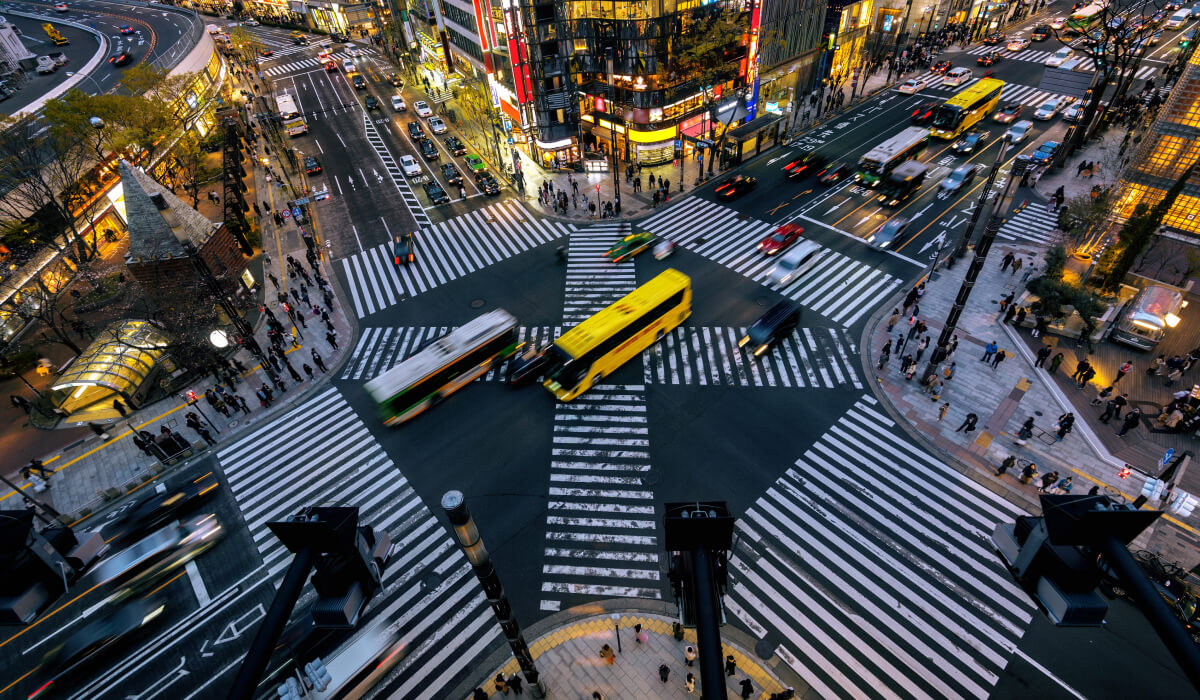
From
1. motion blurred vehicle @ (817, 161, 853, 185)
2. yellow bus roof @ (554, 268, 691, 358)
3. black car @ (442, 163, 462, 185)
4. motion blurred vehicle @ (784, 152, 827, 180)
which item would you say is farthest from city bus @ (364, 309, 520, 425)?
motion blurred vehicle @ (817, 161, 853, 185)

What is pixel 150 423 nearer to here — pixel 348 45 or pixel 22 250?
pixel 22 250

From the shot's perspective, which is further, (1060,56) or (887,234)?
(1060,56)

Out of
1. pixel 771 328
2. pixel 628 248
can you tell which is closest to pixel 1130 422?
pixel 771 328

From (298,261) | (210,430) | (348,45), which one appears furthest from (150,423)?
(348,45)

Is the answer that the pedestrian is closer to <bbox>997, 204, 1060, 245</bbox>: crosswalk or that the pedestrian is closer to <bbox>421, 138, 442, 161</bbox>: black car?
<bbox>997, 204, 1060, 245</bbox>: crosswalk

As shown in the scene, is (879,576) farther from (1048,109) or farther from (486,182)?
(1048,109)
